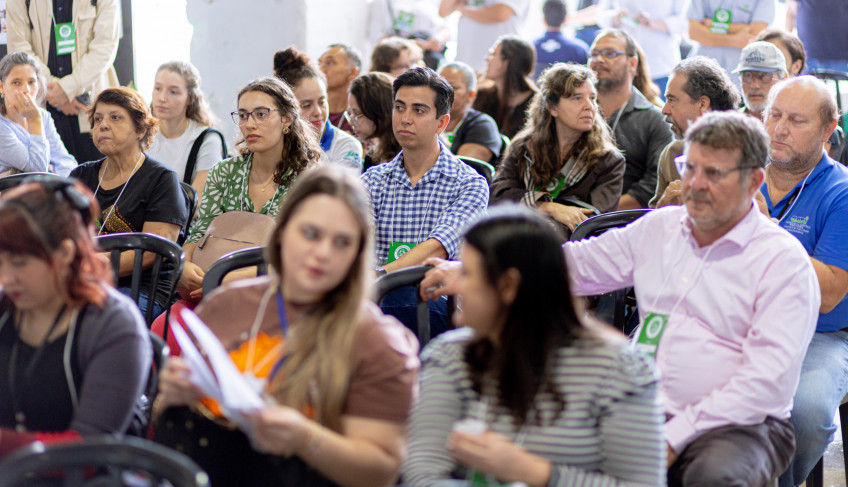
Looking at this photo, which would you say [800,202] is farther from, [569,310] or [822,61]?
[822,61]

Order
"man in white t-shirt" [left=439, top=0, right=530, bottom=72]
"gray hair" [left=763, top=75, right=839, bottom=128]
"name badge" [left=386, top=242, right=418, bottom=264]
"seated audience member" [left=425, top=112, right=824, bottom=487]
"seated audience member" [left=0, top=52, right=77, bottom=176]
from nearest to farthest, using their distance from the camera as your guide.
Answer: "seated audience member" [left=425, top=112, right=824, bottom=487] < "gray hair" [left=763, top=75, right=839, bottom=128] < "name badge" [left=386, top=242, right=418, bottom=264] < "seated audience member" [left=0, top=52, right=77, bottom=176] < "man in white t-shirt" [left=439, top=0, right=530, bottom=72]

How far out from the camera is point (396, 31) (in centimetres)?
682

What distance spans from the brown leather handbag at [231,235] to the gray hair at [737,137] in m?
1.46

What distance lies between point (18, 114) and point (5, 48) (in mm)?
1491

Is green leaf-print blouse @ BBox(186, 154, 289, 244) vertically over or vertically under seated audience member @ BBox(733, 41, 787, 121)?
under

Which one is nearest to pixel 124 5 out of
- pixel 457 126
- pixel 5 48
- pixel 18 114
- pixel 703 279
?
pixel 5 48

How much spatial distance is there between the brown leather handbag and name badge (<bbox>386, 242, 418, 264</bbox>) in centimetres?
44

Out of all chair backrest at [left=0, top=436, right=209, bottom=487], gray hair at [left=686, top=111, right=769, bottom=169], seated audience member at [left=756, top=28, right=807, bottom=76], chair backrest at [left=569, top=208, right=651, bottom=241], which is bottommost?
chair backrest at [left=0, top=436, right=209, bottom=487]

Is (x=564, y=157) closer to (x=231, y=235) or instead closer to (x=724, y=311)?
(x=231, y=235)

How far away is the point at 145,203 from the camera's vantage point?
3234 millimetres

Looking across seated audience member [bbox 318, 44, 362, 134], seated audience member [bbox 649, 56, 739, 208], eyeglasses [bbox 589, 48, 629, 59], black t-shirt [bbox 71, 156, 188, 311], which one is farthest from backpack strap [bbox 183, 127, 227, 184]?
seated audience member [bbox 649, 56, 739, 208]

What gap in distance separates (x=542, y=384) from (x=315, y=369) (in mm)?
390

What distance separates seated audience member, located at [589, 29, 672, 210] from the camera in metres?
4.06

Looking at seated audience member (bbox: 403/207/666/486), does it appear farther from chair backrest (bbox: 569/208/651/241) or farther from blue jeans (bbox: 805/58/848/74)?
blue jeans (bbox: 805/58/848/74)
